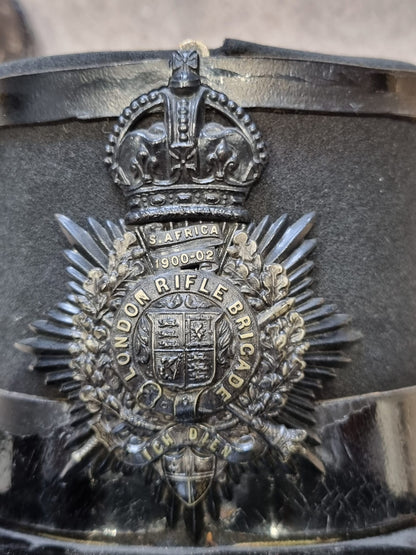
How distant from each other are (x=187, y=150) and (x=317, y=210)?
27cm

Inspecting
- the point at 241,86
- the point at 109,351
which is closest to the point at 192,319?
the point at 109,351

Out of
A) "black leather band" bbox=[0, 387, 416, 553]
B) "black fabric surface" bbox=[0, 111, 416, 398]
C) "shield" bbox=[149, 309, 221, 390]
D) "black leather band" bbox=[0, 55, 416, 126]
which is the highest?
"black leather band" bbox=[0, 55, 416, 126]

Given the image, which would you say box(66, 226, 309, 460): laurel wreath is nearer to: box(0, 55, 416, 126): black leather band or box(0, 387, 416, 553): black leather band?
box(0, 387, 416, 553): black leather band

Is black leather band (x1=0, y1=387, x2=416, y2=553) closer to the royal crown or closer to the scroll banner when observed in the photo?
the scroll banner

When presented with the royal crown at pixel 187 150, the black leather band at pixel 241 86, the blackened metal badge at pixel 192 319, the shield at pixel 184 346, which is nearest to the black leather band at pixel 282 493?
the blackened metal badge at pixel 192 319

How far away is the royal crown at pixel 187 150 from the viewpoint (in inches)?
51.5

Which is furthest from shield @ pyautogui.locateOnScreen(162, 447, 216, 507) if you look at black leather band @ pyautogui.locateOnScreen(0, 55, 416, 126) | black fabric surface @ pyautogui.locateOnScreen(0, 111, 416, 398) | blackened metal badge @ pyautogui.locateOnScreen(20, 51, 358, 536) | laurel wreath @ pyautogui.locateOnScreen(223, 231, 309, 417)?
black leather band @ pyautogui.locateOnScreen(0, 55, 416, 126)

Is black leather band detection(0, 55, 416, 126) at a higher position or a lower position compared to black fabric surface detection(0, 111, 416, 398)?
higher

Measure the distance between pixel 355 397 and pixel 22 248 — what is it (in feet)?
2.33

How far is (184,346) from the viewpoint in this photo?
1.29m

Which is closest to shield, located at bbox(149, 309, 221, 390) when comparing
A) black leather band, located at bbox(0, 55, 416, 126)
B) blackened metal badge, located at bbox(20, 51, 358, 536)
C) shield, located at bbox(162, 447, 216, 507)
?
blackened metal badge, located at bbox(20, 51, 358, 536)

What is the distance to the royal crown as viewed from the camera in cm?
131

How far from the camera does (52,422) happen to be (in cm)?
137

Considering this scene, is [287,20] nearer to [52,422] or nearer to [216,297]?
[216,297]
